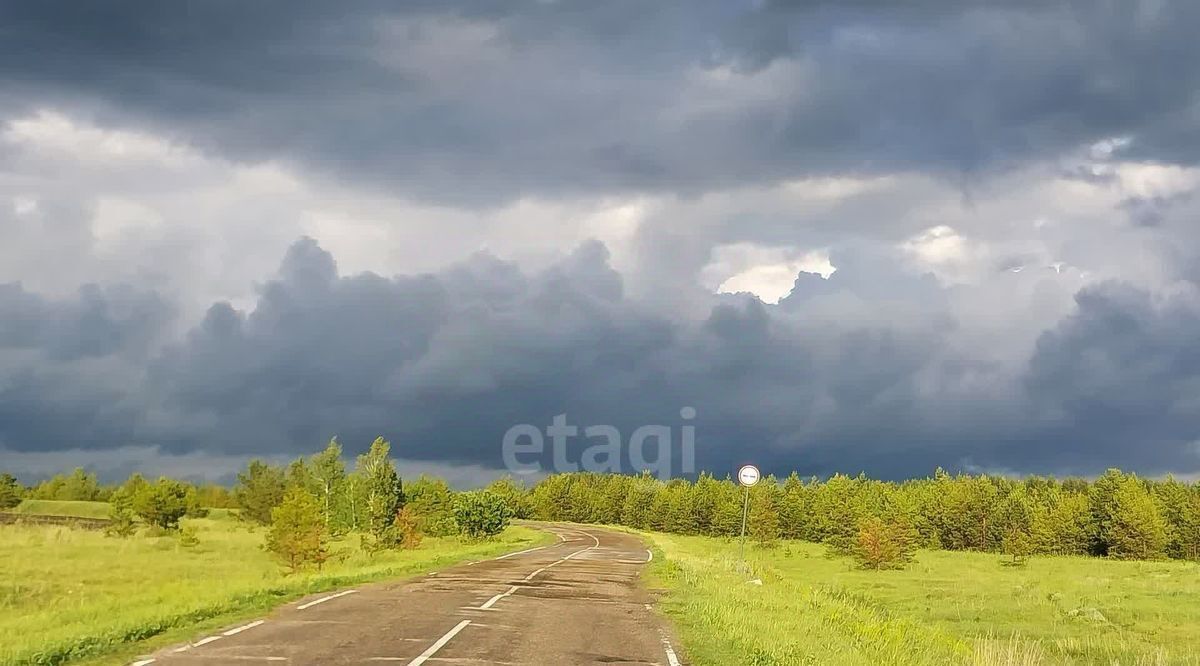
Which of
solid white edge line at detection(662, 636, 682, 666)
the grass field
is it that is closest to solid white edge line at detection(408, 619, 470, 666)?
solid white edge line at detection(662, 636, 682, 666)

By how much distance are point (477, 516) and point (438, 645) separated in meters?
56.1

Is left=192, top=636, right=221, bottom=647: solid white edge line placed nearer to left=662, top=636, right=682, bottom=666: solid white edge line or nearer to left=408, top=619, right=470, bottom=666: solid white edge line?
left=408, top=619, right=470, bottom=666: solid white edge line

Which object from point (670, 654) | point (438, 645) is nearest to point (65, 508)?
point (438, 645)

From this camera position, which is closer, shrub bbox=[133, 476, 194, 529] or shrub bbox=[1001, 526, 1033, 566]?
shrub bbox=[1001, 526, 1033, 566]

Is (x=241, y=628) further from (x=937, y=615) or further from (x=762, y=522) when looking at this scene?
(x=762, y=522)

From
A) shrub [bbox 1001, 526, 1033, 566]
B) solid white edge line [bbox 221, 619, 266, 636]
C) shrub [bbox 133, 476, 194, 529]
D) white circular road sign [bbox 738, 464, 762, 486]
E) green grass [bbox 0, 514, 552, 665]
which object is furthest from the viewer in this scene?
shrub [bbox 133, 476, 194, 529]

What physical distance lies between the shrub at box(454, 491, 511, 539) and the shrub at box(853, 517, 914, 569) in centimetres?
2805

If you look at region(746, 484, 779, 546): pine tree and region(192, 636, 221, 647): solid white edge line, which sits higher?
region(192, 636, 221, 647): solid white edge line

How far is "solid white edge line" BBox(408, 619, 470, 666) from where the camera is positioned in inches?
482

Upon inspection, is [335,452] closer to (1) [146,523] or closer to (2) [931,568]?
(1) [146,523]

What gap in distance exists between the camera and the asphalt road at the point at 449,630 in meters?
12.6

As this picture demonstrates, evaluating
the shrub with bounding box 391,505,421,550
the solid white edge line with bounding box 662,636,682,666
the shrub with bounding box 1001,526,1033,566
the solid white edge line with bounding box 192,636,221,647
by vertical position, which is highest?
the solid white edge line with bounding box 192,636,221,647

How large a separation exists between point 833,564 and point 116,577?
174 feet

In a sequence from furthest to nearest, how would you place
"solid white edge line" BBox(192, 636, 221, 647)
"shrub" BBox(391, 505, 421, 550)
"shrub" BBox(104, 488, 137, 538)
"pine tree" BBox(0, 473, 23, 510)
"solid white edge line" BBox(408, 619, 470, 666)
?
"pine tree" BBox(0, 473, 23, 510)
"shrub" BBox(104, 488, 137, 538)
"shrub" BBox(391, 505, 421, 550)
"solid white edge line" BBox(192, 636, 221, 647)
"solid white edge line" BBox(408, 619, 470, 666)
